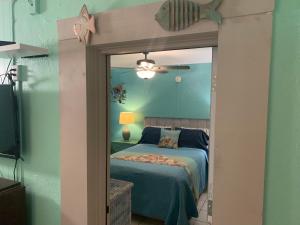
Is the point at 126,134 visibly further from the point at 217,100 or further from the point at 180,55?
the point at 217,100

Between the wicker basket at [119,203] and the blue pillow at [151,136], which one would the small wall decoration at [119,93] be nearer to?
the blue pillow at [151,136]

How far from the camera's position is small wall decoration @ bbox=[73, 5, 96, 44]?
1048 mm

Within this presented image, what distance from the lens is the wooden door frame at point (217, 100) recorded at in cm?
77

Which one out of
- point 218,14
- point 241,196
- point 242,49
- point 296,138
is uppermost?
point 218,14

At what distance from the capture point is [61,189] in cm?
123

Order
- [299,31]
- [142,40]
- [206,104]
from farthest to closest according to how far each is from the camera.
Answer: [206,104] → [142,40] → [299,31]

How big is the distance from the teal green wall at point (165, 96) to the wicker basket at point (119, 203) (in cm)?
276

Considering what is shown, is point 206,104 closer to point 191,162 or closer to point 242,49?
point 191,162

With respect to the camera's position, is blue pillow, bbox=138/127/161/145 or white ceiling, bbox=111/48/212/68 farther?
blue pillow, bbox=138/127/161/145

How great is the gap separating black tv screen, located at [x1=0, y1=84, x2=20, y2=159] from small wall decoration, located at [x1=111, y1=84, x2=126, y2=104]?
3.74m

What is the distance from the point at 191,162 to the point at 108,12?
2.73 m

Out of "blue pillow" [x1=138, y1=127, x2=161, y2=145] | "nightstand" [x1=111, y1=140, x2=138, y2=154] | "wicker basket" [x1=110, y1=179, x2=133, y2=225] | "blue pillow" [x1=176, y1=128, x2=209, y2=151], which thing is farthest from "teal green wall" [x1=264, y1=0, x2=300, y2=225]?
"nightstand" [x1=111, y1=140, x2=138, y2=154]

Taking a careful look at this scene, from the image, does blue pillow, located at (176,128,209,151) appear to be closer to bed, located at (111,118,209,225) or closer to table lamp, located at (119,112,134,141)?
bed, located at (111,118,209,225)

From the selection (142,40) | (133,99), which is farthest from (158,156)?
(142,40)
